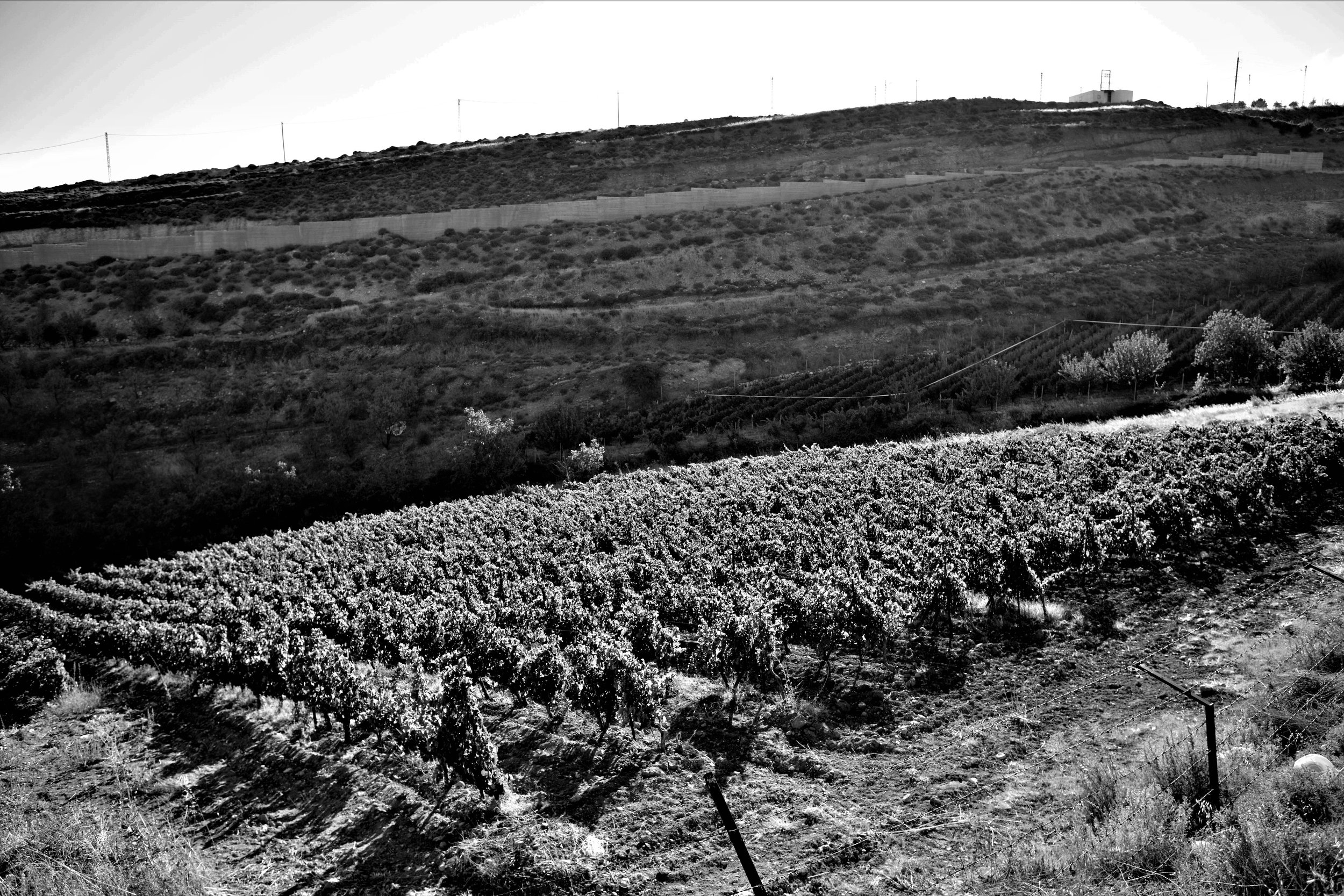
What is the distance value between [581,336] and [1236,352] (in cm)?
2826

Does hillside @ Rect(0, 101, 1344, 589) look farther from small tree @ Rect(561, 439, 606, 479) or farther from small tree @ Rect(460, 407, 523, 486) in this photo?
small tree @ Rect(561, 439, 606, 479)

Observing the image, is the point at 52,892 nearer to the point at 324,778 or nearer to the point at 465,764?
the point at 324,778

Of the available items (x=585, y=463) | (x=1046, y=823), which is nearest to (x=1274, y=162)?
(x=585, y=463)

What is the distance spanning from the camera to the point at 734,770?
1098 centimetres

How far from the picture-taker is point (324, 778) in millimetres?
11820

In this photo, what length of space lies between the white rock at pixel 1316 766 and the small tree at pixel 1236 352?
30017 millimetres

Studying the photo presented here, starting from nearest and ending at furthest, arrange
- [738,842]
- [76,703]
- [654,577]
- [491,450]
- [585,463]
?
[738,842] < [76,703] < [654,577] < [585,463] < [491,450]

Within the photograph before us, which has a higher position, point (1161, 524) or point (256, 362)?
point (256, 362)

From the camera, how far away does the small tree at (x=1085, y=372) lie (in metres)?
35.9

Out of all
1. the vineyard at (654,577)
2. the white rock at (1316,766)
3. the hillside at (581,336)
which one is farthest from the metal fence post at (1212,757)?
the hillside at (581,336)

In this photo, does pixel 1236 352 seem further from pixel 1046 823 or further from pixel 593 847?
pixel 593 847

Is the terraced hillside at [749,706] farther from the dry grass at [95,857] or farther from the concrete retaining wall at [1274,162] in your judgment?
the concrete retaining wall at [1274,162]

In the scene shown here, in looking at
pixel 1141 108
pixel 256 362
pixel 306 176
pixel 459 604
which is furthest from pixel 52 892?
pixel 1141 108

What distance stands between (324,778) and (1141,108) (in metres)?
81.8
